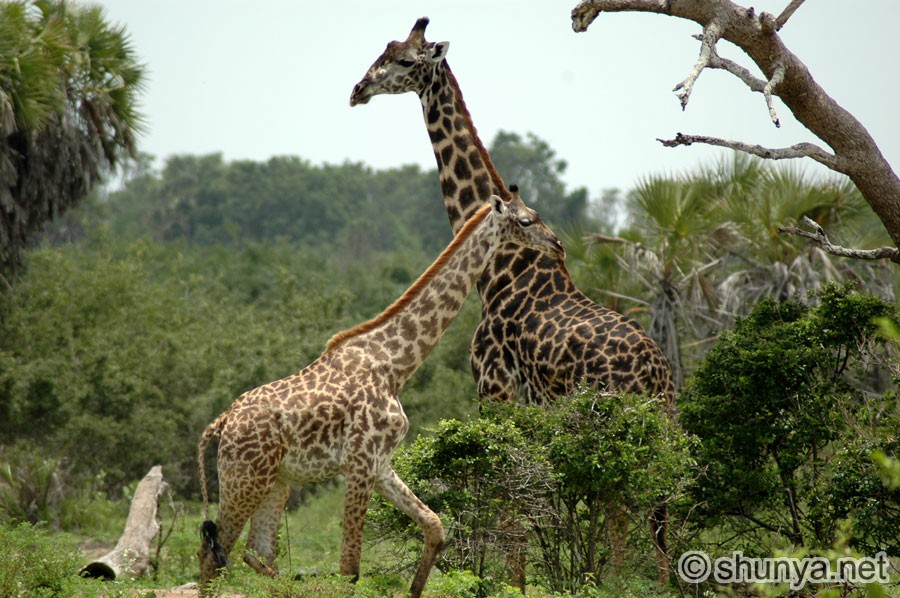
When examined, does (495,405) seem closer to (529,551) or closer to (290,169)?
(529,551)

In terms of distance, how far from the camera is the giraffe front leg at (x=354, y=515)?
7.78 metres

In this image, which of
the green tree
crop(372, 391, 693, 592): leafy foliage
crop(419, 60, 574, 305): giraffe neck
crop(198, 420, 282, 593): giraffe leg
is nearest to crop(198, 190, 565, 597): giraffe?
crop(198, 420, 282, 593): giraffe leg

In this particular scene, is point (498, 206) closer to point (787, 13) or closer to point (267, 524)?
point (787, 13)

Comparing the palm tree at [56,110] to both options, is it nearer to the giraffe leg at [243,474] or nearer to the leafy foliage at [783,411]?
the giraffe leg at [243,474]

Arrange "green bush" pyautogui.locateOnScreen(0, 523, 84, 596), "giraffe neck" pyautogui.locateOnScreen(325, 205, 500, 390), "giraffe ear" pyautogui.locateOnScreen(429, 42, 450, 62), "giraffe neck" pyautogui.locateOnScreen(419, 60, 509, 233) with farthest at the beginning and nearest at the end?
"giraffe neck" pyautogui.locateOnScreen(419, 60, 509, 233), "giraffe ear" pyautogui.locateOnScreen(429, 42, 450, 62), "giraffe neck" pyautogui.locateOnScreen(325, 205, 500, 390), "green bush" pyautogui.locateOnScreen(0, 523, 84, 596)

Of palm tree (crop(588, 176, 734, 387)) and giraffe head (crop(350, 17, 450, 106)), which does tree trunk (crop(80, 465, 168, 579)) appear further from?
palm tree (crop(588, 176, 734, 387))

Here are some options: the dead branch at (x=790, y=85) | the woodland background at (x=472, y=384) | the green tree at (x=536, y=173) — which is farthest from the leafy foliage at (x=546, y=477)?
the green tree at (x=536, y=173)

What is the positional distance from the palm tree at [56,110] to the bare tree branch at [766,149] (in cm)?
1130

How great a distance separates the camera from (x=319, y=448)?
792 centimetres

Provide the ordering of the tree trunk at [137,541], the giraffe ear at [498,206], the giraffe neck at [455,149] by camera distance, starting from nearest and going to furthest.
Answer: the giraffe ear at [498,206] → the tree trunk at [137,541] → the giraffe neck at [455,149]

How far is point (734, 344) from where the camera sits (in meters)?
9.30

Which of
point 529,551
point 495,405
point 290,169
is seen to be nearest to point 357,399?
point 495,405

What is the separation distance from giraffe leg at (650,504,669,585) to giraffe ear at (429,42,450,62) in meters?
4.77

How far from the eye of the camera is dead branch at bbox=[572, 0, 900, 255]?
7523 mm
